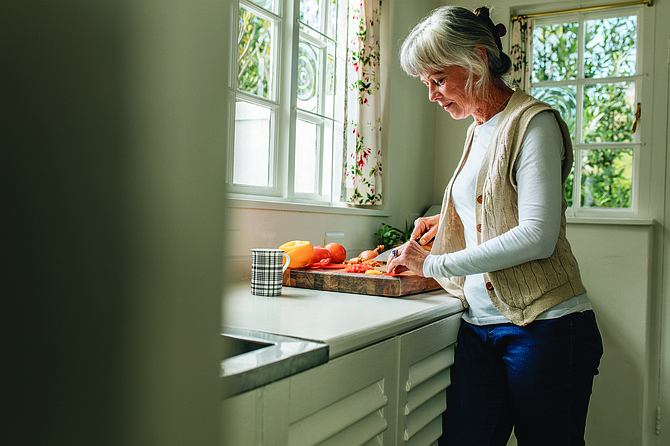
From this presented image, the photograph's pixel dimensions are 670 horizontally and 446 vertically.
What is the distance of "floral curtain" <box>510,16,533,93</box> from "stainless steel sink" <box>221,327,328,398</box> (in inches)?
103


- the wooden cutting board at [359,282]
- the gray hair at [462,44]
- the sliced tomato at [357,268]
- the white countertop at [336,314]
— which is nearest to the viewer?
the white countertop at [336,314]

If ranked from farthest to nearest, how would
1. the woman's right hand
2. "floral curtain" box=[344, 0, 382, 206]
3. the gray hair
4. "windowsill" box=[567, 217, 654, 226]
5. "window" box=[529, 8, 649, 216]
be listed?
1. "window" box=[529, 8, 649, 216]
2. "windowsill" box=[567, 217, 654, 226]
3. "floral curtain" box=[344, 0, 382, 206]
4. the woman's right hand
5. the gray hair

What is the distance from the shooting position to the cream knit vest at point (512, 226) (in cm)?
115

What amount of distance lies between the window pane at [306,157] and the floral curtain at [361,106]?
0.15m

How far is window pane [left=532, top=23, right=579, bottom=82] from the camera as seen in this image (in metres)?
2.96

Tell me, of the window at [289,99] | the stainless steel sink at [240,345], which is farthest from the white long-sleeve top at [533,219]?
the window at [289,99]

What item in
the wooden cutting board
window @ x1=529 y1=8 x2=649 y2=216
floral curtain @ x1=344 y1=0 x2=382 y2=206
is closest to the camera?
the wooden cutting board

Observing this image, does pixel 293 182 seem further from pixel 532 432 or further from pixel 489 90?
pixel 532 432

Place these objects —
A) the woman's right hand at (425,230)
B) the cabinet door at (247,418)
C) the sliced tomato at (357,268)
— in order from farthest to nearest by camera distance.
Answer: the woman's right hand at (425,230), the sliced tomato at (357,268), the cabinet door at (247,418)

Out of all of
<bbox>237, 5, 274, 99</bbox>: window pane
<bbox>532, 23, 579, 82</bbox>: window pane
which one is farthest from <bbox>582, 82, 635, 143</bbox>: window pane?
<bbox>237, 5, 274, 99</bbox>: window pane

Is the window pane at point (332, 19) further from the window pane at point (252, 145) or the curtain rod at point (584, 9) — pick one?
the curtain rod at point (584, 9)

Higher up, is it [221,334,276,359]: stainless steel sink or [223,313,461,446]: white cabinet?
[221,334,276,359]: stainless steel sink

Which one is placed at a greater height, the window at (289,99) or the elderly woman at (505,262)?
the window at (289,99)

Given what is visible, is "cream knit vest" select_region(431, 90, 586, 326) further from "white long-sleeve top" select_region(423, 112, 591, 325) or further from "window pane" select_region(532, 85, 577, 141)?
"window pane" select_region(532, 85, 577, 141)
